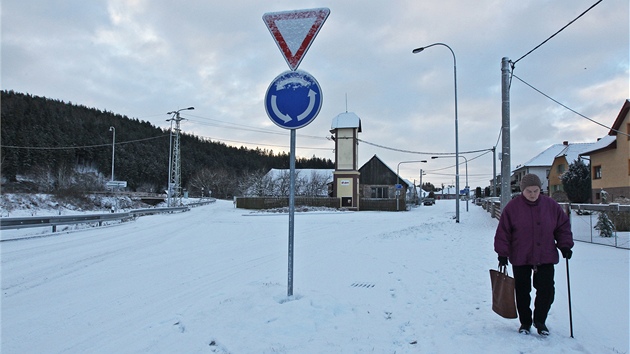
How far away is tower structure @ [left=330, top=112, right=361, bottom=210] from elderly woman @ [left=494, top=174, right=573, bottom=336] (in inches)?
1568

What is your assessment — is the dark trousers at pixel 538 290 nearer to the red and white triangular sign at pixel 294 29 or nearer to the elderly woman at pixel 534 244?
the elderly woman at pixel 534 244

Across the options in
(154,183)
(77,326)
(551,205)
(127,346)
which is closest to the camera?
(127,346)

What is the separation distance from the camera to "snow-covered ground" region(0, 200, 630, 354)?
3.61 metres

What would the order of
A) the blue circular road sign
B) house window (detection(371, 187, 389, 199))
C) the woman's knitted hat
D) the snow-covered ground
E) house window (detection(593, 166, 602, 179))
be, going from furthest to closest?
1. house window (detection(371, 187, 389, 199))
2. house window (detection(593, 166, 602, 179))
3. the blue circular road sign
4. the woman's knitted hat
5. the snow-covered ground

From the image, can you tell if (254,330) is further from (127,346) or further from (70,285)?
(70,285)

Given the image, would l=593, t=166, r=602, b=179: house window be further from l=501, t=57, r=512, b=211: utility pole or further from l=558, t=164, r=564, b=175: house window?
l=501, t=57, r=512, b=211: utility pole

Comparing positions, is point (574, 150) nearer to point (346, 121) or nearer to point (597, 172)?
point (597, 172)

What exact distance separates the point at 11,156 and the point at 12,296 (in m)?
82.8

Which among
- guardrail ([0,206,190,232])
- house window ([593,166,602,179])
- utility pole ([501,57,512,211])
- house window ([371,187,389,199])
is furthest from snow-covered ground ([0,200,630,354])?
house window ([371,187,389,199])

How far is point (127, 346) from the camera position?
11.8 ft

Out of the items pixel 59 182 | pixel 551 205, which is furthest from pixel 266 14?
pixel 59 182

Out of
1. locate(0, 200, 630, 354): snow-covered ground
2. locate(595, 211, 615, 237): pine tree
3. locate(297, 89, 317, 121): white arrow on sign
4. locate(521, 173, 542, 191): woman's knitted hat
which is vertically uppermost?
locate(297, 89, 317, 121): white arrow on sign

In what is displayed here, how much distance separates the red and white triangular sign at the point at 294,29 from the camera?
4.82 meters

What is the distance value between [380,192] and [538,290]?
51013 mm
